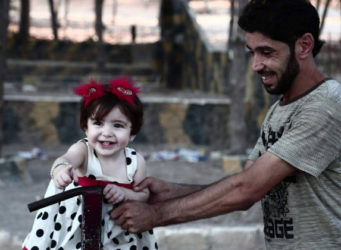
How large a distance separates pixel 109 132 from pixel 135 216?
0.45 metres

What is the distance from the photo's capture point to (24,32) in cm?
1694

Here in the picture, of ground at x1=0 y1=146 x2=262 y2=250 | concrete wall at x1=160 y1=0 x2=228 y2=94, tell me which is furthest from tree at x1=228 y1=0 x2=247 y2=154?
concrete wall at x1=160 y1=0 x2=228 y2=94

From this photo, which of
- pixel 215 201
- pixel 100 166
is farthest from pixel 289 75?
pixel 100 166

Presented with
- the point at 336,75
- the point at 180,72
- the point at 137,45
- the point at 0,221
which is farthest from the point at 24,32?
the point at 0,221

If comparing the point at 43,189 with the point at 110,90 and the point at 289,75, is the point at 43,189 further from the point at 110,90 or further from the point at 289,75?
the point at 289,75

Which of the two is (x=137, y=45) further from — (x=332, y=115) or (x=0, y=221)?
(x=332, y=115)

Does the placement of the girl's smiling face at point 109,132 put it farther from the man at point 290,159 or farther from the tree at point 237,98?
the tree at point 237,98

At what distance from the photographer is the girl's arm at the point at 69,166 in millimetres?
2916

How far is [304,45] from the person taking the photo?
2.96m

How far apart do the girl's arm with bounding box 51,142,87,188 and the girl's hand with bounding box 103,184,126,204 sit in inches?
5.7

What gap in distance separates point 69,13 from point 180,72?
14186 millimetres

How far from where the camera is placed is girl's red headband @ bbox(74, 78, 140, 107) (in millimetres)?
3188

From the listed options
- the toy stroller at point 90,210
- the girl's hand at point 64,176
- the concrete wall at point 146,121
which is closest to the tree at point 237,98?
the concrete wall at point 146,121

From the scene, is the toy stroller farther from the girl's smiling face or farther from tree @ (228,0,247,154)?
tree @ (228,0,247,154)
